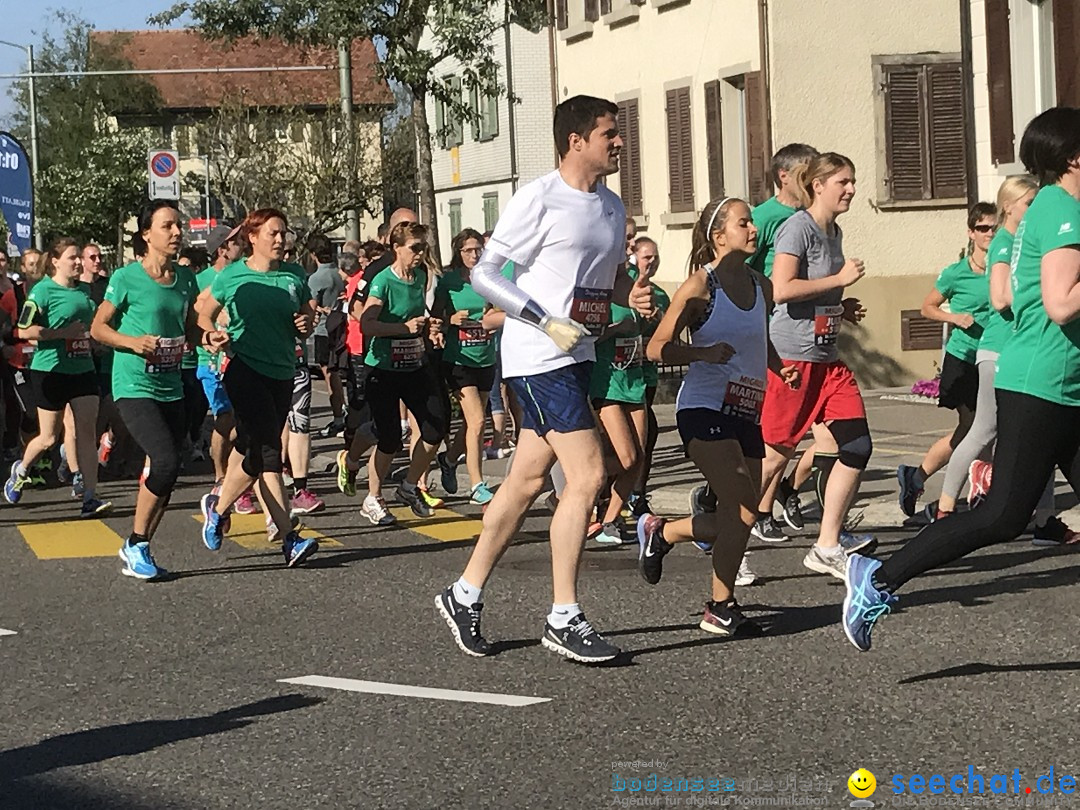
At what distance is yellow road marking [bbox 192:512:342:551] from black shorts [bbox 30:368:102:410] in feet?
5.39

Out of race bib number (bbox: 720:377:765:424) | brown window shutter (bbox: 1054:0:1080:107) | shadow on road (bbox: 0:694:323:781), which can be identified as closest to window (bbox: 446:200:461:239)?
brown window shutter (bbox: 1054:0:1080:107)

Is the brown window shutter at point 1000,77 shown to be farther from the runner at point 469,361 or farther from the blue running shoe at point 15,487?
the blue running shoe at point 15,487

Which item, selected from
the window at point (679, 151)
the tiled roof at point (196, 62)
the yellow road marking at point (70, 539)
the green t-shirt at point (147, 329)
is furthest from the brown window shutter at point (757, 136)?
the tiled roof at point (196, 62)

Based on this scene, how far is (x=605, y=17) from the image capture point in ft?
98.6

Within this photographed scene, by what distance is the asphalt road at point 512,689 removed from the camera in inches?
231

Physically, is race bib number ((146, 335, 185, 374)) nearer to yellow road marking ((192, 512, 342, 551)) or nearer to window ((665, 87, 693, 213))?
yellow road marking ((192, 512, 342, 551))

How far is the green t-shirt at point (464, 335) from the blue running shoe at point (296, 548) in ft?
10.6

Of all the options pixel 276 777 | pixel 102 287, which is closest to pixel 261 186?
pixel 102 287

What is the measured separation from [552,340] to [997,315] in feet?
12.8

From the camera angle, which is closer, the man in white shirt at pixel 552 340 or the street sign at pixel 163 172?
the man in white shirt at pixel 552 340

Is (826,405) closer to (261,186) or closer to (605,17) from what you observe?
(605,17)

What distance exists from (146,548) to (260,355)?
4.01ft

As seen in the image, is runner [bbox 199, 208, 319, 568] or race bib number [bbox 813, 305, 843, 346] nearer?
race bib number [bbox 813, 305, 843, 346]

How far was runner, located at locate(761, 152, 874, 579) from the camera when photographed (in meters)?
9.64
